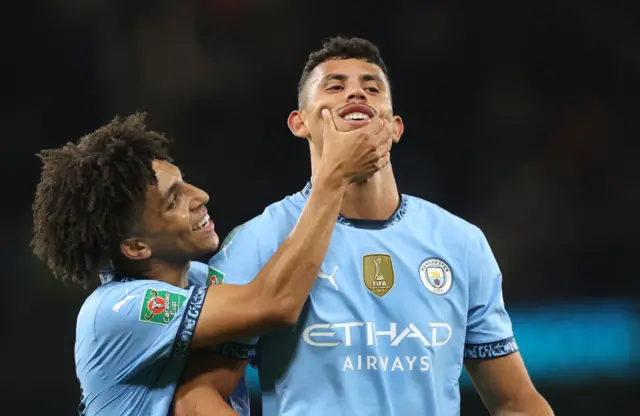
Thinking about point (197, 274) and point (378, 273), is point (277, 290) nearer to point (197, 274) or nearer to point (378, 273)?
point (378, 273)

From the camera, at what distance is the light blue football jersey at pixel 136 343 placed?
1762 mm

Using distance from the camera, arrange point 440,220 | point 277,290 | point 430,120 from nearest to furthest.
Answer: point 277,290 → point 440,220 → point 430,120

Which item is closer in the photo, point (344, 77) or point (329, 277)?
point (329, 277)

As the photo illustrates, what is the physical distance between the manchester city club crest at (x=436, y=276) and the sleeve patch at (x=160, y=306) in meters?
0.56

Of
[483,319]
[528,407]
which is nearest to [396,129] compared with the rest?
[483,319]

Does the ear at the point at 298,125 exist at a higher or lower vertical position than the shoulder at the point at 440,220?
higher

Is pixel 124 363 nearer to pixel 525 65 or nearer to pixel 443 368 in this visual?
pixel 443 368

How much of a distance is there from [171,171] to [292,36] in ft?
9.49

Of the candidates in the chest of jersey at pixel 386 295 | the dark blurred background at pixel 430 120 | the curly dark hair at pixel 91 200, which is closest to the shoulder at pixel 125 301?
the curly dark hair at pixel 91 200

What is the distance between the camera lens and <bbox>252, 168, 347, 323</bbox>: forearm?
5.55 feet

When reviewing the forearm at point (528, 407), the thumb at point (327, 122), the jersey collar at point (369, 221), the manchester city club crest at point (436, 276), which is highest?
the thumb at point (327, 122)

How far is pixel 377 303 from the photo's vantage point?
1837 millimetres

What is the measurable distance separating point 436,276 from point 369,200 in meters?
0.25

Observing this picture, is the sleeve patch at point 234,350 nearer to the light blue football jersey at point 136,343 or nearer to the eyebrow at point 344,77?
the light blue football jersey at point 136,343
